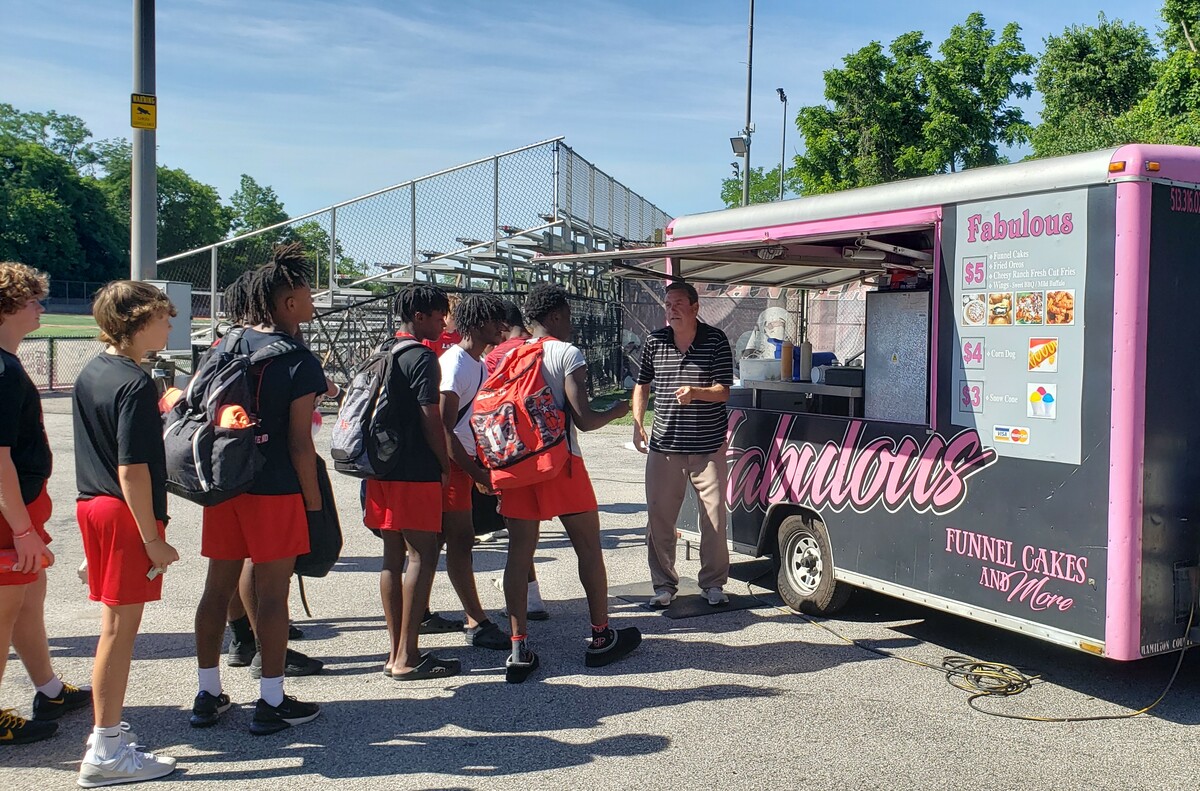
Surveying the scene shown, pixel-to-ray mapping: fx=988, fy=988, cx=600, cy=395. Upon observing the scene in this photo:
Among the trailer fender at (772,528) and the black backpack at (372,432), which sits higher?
the black backpack at (372,432)

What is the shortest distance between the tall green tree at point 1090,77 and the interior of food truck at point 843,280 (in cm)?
2055

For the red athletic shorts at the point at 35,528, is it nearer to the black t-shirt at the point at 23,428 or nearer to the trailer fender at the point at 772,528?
the black t-shirt at the point at 23,428

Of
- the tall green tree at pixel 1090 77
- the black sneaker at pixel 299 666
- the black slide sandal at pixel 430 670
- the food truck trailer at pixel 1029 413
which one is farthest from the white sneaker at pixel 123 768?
the tall green tree at pixel 1090 77

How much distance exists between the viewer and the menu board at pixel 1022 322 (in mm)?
4430

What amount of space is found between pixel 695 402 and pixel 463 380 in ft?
5.04

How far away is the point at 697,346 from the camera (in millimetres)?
6109

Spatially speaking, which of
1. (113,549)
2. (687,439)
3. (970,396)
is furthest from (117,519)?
(970,396)

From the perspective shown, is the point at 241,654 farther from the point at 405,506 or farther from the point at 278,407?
the point at 278,407

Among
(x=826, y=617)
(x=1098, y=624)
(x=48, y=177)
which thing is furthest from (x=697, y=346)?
(x=48, y=177)

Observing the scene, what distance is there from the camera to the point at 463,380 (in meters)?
5.31

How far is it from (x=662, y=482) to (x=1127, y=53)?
2628 centimetres

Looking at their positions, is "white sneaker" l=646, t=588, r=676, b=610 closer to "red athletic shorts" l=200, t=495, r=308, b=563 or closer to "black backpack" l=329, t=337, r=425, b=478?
"black backpack" l=329, t=337, r=425, b=478

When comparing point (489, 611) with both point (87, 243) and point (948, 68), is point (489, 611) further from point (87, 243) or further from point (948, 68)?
point (87, 243)

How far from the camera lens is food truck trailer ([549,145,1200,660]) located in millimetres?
4270
